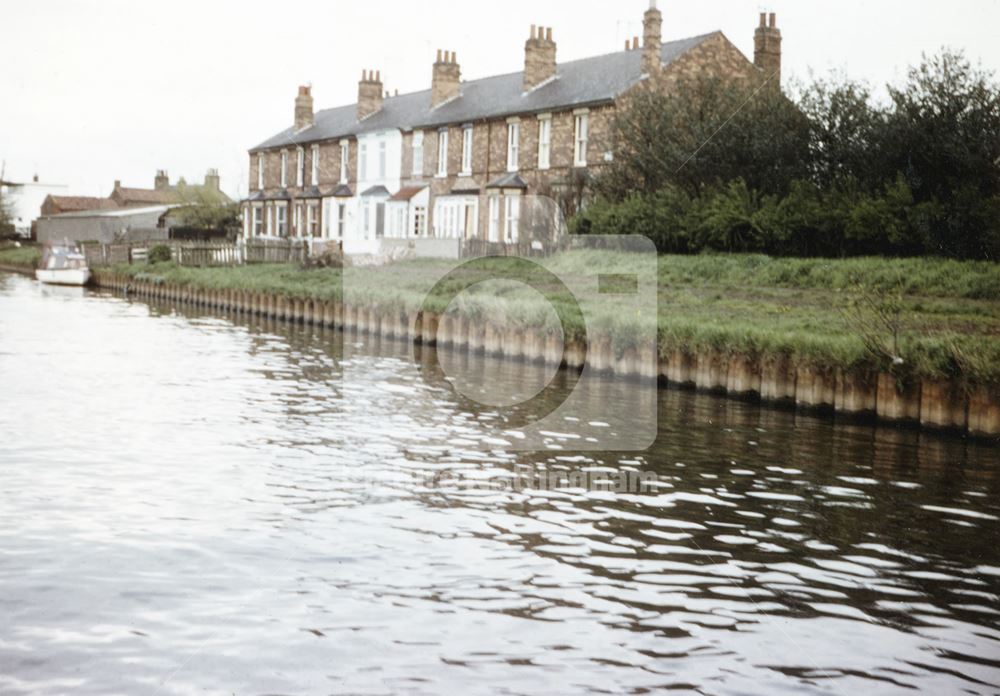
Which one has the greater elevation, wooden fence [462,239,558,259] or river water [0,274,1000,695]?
wooden fence [462,239,558,259]

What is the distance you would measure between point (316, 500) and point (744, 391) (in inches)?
400

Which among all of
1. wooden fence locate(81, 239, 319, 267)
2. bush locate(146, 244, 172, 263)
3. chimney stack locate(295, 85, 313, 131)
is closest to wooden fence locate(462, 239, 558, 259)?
wooden fence locate(81, 239, 319, 267)

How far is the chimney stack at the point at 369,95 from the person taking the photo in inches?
2485

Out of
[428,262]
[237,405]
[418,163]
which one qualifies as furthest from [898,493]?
[418,163]

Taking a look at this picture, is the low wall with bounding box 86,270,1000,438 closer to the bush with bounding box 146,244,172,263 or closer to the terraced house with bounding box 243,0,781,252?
the terraced house with bounding box 243,0,781,252

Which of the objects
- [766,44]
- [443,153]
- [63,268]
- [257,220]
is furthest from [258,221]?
[766,44]

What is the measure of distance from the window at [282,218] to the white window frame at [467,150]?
1993cm

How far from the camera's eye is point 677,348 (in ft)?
66.0

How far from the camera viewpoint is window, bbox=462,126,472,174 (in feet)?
171

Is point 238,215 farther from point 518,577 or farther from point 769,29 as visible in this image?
point 518,577

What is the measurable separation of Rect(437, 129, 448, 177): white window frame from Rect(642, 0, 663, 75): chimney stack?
1366 centimetres

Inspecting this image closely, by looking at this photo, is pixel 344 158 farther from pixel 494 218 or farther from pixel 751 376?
pixel 751 376

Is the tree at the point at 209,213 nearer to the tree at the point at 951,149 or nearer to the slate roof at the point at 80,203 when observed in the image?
the slate roof at the point at 80,203

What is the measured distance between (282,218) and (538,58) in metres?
25.7
